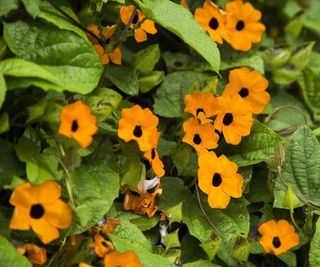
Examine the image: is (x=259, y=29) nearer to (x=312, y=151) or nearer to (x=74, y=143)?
(x=312, y=151)

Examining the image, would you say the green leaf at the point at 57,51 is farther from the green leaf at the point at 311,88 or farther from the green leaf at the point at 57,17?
the green leaf at the point at 311,88

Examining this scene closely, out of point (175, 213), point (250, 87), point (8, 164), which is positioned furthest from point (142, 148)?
point (250, 87)

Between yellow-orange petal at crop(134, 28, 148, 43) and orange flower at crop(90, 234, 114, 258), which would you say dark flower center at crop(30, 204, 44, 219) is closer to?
orange flower at crop(90, 234, 114, 258)

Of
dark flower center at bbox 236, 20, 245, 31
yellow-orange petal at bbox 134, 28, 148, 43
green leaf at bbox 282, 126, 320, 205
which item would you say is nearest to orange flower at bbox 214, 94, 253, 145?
green leaf at bbox 282, 126, 320, 205

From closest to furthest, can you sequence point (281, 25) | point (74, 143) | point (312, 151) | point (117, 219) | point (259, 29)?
1. point (74, 143)
2. point (117, 219)
3. point (312, 151)
4. point (259, 29)
5. point (281, 25)

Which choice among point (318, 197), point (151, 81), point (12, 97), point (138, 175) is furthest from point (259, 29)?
point (12, 97)
